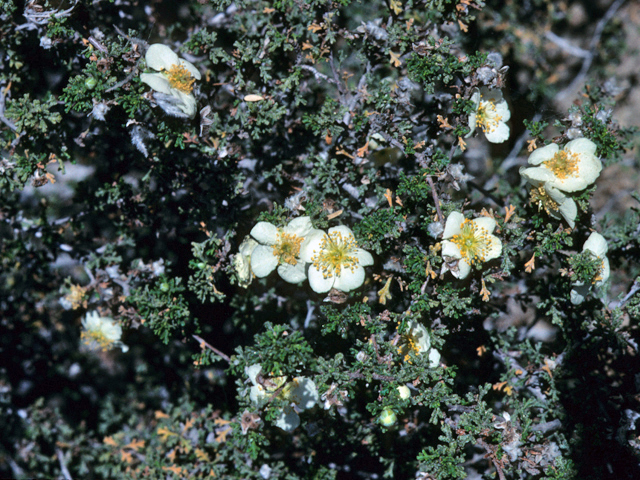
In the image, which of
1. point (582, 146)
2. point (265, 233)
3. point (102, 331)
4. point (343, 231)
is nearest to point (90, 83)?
point (265, 233)

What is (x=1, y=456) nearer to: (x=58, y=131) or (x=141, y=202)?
(x=141, y=202)

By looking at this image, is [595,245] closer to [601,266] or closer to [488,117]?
[601,266]

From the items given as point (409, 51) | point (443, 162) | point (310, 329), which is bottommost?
point (310, 329)

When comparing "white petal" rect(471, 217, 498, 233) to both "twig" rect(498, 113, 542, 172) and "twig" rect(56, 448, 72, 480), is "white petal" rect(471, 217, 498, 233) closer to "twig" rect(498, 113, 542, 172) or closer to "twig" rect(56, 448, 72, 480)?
"twig" rect(498, 113, 542, 172)

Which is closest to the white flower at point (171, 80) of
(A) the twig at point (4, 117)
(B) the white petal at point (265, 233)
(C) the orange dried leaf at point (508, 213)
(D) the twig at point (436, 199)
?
(B) the white petal at point (265, 233)

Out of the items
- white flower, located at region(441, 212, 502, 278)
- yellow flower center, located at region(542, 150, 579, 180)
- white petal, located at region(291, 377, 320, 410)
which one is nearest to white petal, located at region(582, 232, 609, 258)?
yellow flower center, located at region(542, 150, 579, 180)

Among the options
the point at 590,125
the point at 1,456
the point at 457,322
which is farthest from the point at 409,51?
the point at 1,456
